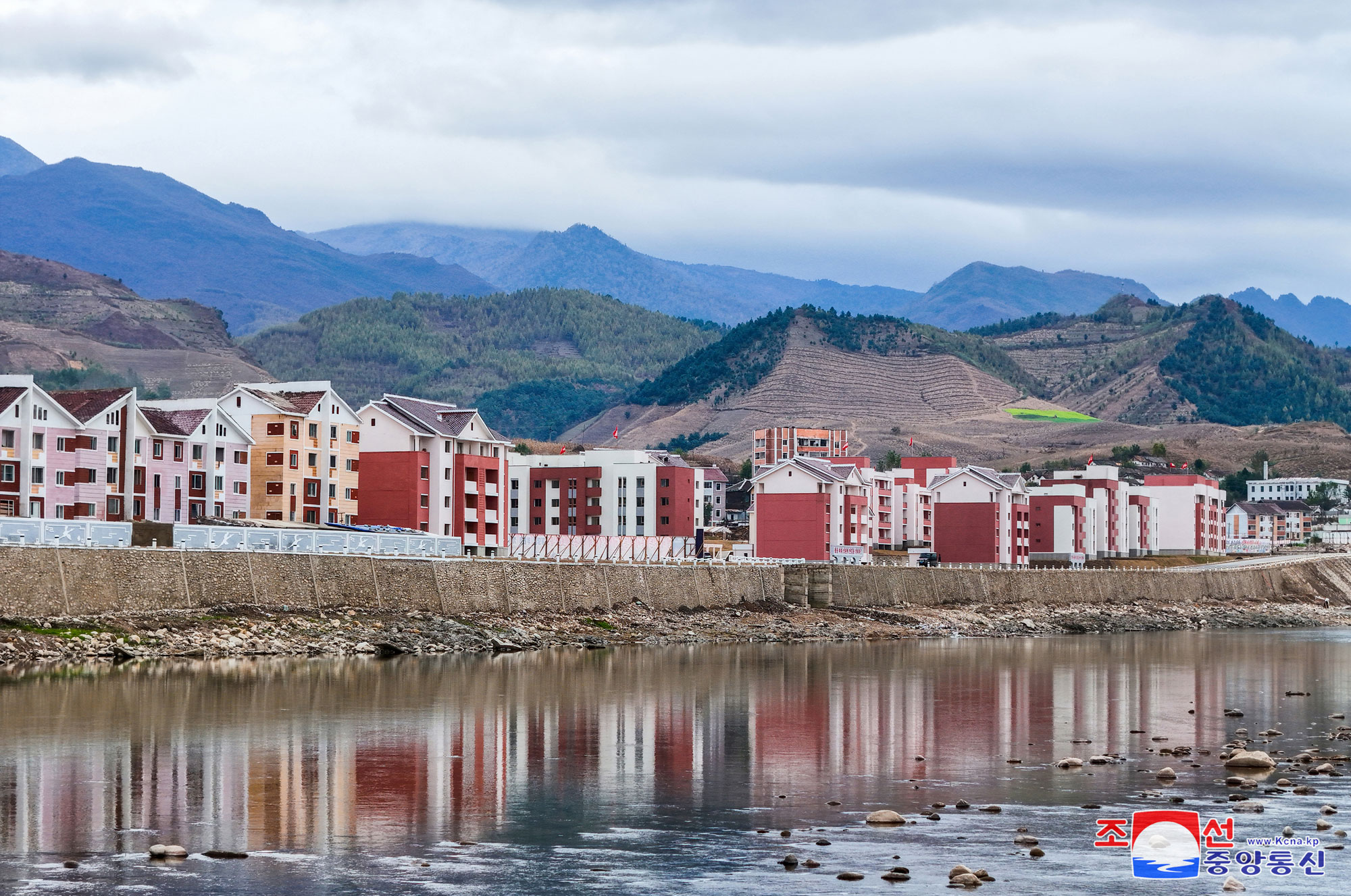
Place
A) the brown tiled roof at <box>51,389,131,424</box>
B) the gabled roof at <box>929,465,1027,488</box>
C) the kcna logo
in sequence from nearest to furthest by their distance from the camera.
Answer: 1. the kcna logo
2. the brown tiled roof at <box>51,389,131,424</box>
3. the gabled roof at <box>929,465,1027,488</box>

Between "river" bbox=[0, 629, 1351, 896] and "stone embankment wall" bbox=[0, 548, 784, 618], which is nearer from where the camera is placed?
"river" bbox=[0, 629, 1351, 896]

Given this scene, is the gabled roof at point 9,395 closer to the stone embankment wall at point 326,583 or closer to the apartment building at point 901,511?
the stone embankment wall at point 326,583

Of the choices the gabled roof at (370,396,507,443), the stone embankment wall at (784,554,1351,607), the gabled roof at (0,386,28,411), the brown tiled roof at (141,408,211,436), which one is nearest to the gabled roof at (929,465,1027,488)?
the stone embankment wall at (784,554,1351,607)

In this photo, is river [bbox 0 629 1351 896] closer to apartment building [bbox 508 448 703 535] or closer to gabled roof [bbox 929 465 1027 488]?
apartment building [bbox 508 448 703 535]

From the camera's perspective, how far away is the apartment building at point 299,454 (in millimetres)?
101500

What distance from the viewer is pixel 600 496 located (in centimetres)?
14712

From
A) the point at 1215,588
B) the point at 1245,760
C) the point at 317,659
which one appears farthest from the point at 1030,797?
the point at 1215,588

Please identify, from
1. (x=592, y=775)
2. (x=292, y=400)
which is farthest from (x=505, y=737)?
(x=292, y=400)

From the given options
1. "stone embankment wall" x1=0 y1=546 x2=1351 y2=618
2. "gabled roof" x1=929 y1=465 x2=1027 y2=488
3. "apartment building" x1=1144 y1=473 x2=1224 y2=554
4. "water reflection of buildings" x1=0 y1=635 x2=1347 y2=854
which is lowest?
"water reflection of buildings" x1=0 y1=635 x2=1347 y2=854

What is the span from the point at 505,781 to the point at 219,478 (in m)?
66.2

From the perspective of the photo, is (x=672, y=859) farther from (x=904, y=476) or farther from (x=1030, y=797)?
(x=904, y=476)

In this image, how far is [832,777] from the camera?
127 feet

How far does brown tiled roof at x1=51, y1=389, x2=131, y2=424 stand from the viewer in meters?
88.9

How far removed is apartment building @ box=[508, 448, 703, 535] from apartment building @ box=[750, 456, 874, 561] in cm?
1145
